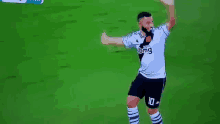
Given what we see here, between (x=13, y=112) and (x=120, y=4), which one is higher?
(x=120, y=4)

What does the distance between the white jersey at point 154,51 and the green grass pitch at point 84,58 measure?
0.13 metres

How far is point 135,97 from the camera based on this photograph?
1691 millimetres

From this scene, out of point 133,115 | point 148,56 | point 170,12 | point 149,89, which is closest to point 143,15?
point 170,12

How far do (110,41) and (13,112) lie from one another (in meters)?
1.01

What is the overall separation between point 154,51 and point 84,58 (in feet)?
1.91

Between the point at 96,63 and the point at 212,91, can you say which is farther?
the point at 212,91

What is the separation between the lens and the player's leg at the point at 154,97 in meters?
1.63

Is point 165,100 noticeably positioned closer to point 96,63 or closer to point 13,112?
point 96,63

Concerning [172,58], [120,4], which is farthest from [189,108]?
[120,4]

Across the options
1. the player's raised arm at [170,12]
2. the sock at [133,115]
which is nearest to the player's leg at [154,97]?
the sock at [133,115]

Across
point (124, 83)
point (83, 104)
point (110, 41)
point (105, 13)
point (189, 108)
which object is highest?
point (105, 13)

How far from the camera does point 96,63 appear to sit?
1784 mm

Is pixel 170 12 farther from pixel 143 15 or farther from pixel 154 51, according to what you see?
pixel 154 51

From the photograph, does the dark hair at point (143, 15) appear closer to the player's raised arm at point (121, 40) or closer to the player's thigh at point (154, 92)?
the player's raised arm at point (121, 40)
